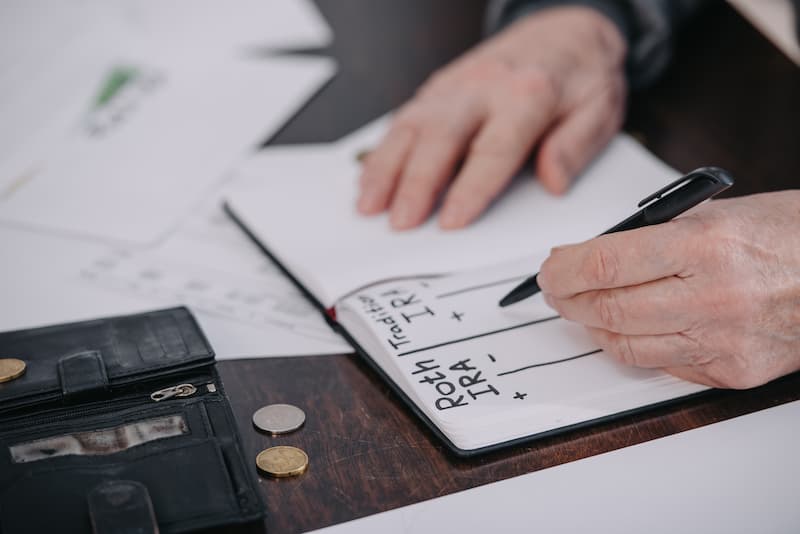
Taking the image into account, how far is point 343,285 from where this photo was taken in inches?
41.3

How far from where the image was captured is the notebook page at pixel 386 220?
109 cm

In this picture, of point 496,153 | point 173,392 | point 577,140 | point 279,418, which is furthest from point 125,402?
point 577,140

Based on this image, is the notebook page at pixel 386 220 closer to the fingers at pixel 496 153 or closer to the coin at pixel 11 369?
the fingers at pixel 496 153

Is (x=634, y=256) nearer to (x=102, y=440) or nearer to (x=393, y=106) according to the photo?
(x=102, y=440)

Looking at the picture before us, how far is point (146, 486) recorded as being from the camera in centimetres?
74

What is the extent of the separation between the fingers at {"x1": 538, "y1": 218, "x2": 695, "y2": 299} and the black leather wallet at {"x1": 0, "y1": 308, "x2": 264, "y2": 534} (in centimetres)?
36

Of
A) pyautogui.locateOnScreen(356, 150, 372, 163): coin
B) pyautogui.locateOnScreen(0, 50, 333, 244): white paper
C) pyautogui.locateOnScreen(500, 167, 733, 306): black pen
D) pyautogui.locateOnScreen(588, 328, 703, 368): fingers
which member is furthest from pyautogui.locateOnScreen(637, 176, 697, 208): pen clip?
pyautogui.locateOnScreen(0, 50, 333, 244): white paper

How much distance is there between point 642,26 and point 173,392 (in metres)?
1.08

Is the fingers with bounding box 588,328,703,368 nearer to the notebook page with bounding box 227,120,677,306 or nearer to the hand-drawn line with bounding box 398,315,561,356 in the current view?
the hand-drawn line with bounding box 398,315,561,356

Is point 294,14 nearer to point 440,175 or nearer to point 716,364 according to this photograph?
point 440,175

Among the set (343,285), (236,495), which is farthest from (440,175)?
(236,495)

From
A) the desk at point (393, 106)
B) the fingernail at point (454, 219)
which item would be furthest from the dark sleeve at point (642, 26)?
the fingernail at point (454, 219)

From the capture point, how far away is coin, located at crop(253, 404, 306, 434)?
89 centimetres

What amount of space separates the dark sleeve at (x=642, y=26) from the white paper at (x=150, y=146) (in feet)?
1.55
